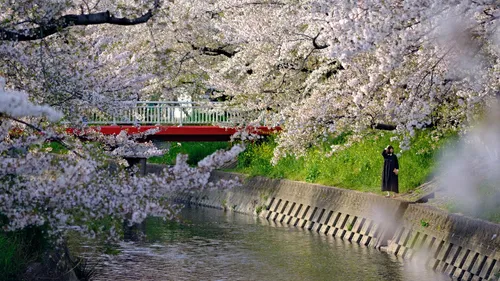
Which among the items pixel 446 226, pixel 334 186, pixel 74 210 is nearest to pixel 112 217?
pixel 74 210

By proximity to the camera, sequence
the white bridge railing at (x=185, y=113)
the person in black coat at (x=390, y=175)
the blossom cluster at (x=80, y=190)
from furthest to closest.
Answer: the white bridge railing at (x=185, y=113) < the person in black coat at (x=390, y=175) < the blossom cluster at (x=80, y=190)

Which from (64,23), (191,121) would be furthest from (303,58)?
(64,23)

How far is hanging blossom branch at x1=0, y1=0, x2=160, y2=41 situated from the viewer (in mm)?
10961

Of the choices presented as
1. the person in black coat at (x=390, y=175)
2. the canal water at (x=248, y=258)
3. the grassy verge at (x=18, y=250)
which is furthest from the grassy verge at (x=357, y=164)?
the grassy verge at (x=18, y=250)

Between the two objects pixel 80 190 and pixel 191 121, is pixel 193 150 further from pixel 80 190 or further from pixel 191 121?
pixel 80 190

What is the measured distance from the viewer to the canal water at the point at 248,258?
18.6m

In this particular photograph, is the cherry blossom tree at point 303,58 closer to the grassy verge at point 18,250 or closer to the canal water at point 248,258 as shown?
the grassy verge at point 18,250

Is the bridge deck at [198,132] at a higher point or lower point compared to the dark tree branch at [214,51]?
lower

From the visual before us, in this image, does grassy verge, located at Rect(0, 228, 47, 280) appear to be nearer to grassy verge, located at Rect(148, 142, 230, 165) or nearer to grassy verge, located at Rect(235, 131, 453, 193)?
grassy verge, located at Rect(235, 131, 453, 193)

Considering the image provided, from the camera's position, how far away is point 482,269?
16594 millimetres

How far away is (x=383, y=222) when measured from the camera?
863 inches

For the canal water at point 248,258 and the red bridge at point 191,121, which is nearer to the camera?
the canal water at point 248,258

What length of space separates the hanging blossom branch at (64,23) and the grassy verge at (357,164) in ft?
34.0

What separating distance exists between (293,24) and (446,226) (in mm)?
7632
